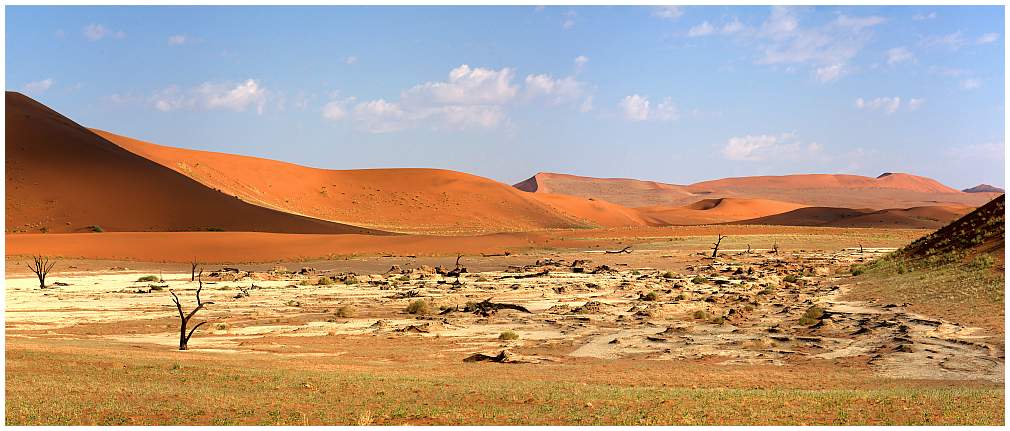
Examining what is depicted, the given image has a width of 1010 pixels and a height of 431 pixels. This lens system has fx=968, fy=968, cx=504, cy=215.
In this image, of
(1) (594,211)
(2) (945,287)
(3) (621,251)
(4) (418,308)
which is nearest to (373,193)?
(1) (594,211)

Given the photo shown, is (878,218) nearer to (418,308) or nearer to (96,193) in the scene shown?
(96,193)

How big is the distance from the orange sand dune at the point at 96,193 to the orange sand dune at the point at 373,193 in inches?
524

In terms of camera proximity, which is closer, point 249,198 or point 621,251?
point 621,251

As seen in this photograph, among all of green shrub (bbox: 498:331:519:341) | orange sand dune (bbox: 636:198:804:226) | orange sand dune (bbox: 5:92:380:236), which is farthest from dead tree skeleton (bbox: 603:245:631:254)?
orange sand dune (bbox: 636:198:804:226)

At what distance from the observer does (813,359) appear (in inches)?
773

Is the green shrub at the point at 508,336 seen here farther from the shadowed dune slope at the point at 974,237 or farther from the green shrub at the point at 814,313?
the shadowed dune slope at the point at 974,237

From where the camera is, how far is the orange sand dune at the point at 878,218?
106 meters

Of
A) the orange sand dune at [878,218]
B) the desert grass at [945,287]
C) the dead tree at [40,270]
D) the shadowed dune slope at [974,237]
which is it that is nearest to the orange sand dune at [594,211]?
the orange sand dune at [878,218]

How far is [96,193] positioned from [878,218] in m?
82.5

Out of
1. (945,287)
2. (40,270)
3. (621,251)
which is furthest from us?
(621,251)

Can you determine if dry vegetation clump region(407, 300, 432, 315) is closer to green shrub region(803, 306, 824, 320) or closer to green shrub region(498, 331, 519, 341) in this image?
green shrub region(498, 331, 519, 341)

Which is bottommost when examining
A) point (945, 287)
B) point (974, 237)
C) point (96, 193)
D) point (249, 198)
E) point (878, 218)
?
point (945, 287)

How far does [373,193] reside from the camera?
11531 cm

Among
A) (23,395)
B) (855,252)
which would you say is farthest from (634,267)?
(23,395)
